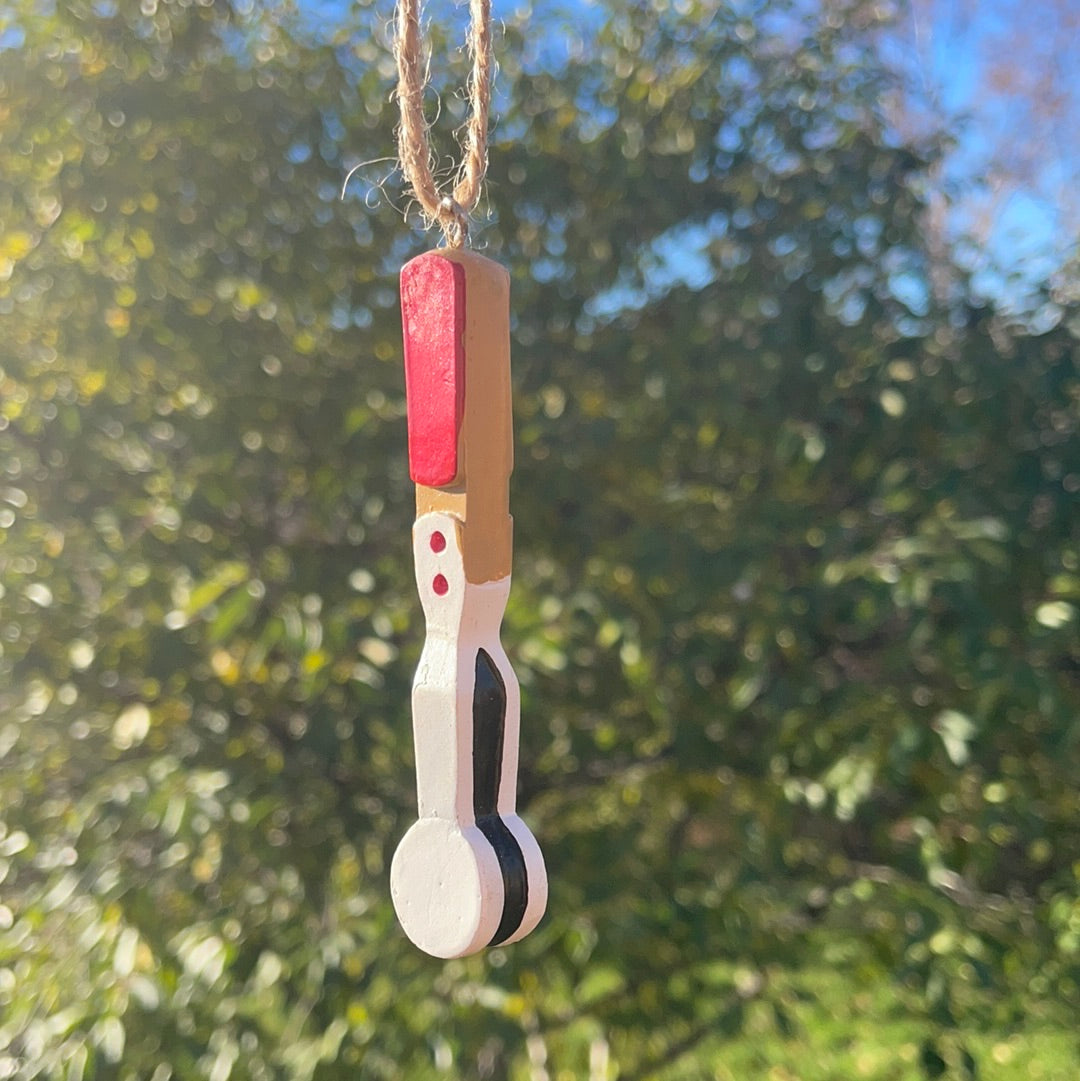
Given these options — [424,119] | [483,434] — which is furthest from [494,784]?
[424,119]

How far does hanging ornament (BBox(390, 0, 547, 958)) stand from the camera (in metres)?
0.55

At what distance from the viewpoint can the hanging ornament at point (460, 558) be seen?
1.82 ft

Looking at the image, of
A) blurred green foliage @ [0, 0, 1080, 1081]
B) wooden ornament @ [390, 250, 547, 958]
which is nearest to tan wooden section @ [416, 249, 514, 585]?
wooden ornament @ [390, 250, 547, 958]

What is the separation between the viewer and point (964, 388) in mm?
1331

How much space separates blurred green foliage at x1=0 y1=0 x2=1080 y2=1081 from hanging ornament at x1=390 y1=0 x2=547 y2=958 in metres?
0.67

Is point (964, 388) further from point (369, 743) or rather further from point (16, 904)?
point (16, 904)

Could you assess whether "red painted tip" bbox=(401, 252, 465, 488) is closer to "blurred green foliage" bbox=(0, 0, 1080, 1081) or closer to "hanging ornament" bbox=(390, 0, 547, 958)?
"hanging ornament" bbox=(390, 0, 547, 958)

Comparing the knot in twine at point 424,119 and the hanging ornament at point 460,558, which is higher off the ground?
the knot in twine at point 424,119

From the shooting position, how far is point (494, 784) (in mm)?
593

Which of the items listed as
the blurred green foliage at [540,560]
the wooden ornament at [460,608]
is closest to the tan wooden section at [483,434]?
the wooden ornament at [460,608]

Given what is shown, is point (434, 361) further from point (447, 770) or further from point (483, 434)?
point (447, 770)

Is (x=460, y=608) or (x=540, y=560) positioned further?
(x=540, y=560)

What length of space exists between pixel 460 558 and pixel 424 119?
24 cm

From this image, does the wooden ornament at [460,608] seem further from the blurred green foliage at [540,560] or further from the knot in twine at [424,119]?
the blurred green foliage at [540,560]
